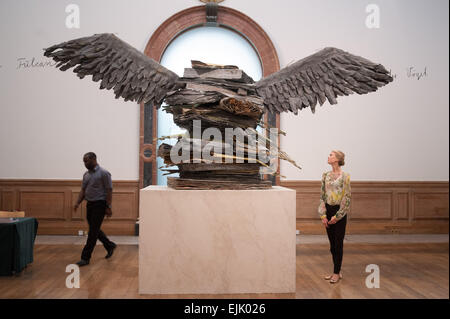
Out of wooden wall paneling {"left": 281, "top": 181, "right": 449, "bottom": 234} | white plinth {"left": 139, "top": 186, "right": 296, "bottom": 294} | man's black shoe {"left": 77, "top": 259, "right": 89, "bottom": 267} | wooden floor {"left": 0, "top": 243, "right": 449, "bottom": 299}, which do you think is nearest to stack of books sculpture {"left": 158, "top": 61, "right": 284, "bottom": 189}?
white plinth {"left": 139, "top": 186, "right": 296, "bottom": 294}

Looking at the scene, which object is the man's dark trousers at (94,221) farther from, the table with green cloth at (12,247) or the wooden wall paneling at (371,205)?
the wooden wall paneling at (371,205)

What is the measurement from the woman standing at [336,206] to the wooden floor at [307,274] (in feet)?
0.80

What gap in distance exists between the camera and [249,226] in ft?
7.53

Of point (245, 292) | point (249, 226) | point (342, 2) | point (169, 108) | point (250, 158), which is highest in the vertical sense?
point (342, 2)

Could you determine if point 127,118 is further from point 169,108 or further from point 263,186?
point 263,186

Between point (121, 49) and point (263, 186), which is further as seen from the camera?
point (263, 186)

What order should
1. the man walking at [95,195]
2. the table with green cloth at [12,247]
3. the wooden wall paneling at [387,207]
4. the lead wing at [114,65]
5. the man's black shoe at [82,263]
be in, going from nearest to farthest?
the lead wing at [114,65], the table with green cloth at [12,247], the man's black shoe at [82,263], the man walking at [95,195], the wooden wall paneling at [387,207]

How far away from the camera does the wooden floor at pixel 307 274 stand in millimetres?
2760

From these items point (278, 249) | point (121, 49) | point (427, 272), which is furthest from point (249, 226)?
point (427, 272)

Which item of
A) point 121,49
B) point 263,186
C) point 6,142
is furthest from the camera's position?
point 6,142

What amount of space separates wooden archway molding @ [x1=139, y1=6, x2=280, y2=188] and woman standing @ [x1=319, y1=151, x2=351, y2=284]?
2428mm

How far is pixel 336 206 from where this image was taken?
313 cm

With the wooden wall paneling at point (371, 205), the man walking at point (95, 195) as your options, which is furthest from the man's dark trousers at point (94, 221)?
the wooden wall paneling at point (371, 205)

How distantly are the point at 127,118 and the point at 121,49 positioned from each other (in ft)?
10.7
